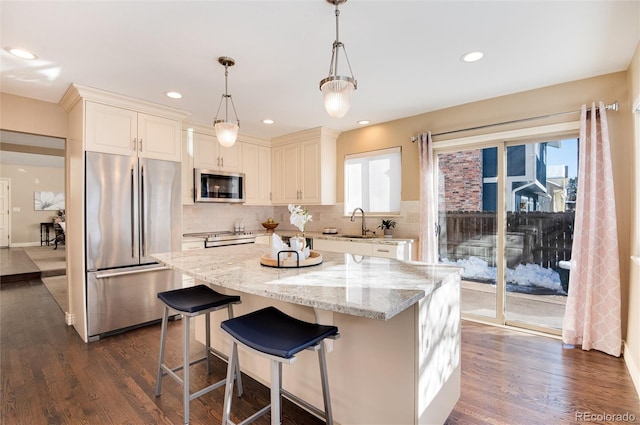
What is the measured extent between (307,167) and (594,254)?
3.42 m

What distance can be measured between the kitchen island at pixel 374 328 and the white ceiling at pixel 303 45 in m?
1.54

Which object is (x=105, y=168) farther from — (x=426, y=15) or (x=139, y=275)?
(x=426, y=15)

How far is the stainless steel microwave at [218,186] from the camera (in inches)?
168

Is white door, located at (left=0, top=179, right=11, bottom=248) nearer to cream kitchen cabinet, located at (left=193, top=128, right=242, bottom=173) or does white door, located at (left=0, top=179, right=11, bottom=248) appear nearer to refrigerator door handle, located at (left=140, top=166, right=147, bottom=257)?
cream kitchen cabinet, located at (left=193, top=128, right=242, bottom=173)

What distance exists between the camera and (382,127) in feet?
13.9

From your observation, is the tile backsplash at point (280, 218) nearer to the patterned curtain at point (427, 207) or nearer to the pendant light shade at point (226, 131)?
the patterned curtain at point (427, 207)

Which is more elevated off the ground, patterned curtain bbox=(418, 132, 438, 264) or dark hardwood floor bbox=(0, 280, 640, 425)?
patterned curtain bbox=(418, 132, 438, 264)

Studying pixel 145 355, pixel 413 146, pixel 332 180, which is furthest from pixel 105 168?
pixel 413 146

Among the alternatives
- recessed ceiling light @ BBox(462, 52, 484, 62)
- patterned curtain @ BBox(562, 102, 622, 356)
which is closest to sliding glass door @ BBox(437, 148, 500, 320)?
Answer: patterned curtain @ BBox(562, 102, 622, 356)

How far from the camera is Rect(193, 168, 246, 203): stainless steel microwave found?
426 centimetres

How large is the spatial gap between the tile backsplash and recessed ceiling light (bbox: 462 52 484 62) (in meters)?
1.85

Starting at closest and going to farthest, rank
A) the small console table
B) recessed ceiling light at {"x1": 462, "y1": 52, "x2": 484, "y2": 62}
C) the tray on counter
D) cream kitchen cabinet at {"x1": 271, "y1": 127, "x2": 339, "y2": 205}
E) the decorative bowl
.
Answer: the tray on counter → recessed ceiling light at {"x1": 462, "y1": 52, "x2": 484, "y2": 62} → cream kitchen cabinet at {"x1": 271, "y1": 127, "x2": 339, "y2": 205} → the decorative bowl → the small console table

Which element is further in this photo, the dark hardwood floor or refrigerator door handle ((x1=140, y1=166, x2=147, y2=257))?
refrigerator door handle ((x1=140, y1=166, x2=147, y2=257))

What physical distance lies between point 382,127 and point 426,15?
235 centimetres
